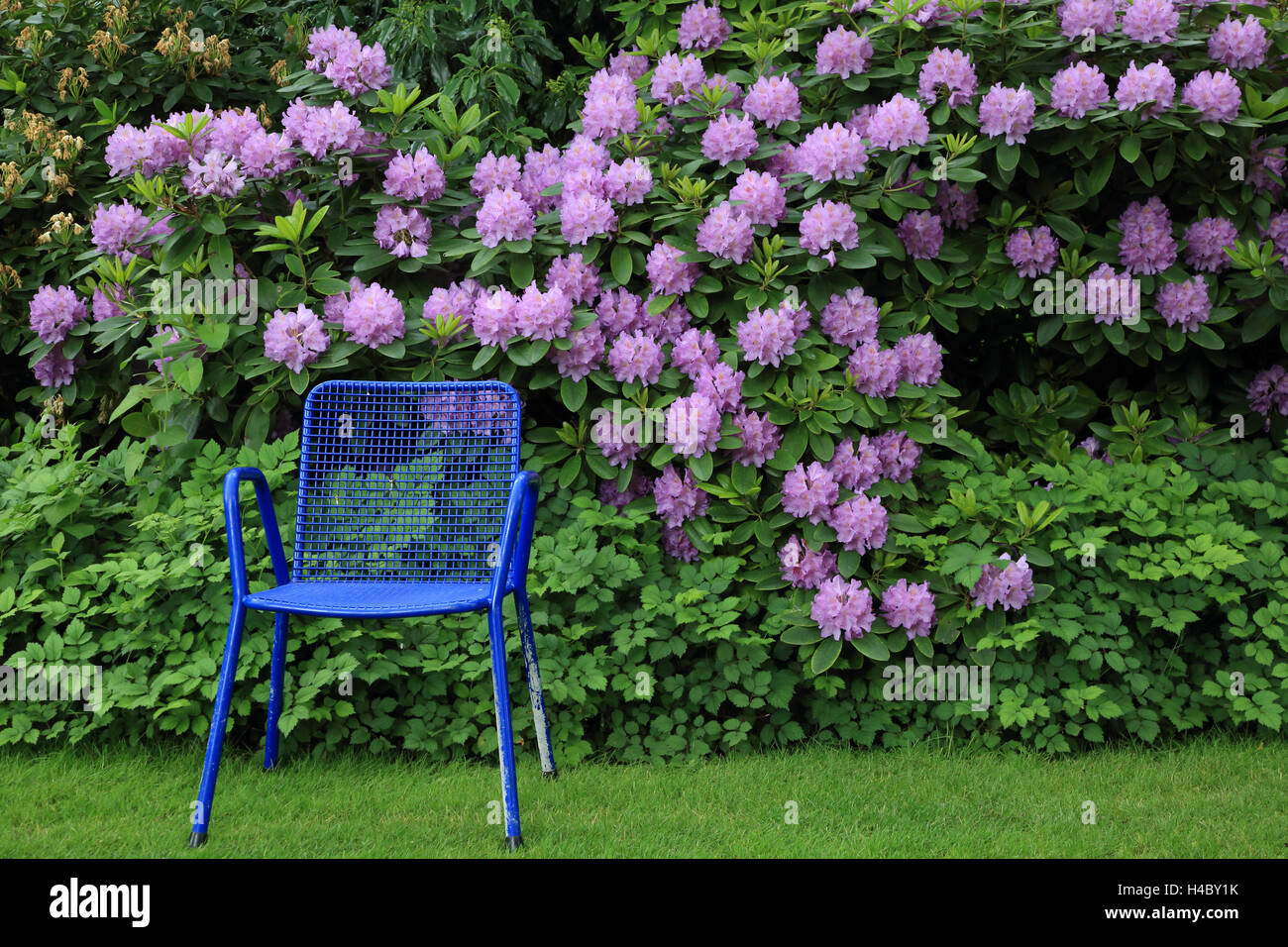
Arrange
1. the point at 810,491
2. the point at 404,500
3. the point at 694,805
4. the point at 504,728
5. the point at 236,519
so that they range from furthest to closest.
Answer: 1. the point at 810,491
2. the point at 404,500
3. the point at 694,805
4. the point at 236,519
5. the point at 504,728

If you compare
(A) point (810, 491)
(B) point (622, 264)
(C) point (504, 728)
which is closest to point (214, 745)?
(C) point (504, 728)

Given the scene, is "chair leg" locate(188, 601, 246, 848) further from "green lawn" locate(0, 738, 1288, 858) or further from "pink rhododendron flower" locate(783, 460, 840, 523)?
"pink rhododendron flower" locate(783, 460, 840, 523)

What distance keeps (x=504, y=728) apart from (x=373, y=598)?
0.45 m

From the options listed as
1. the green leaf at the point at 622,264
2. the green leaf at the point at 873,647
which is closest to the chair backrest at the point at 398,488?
the green leaf at the point at 622,264

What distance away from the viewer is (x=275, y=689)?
2953mm

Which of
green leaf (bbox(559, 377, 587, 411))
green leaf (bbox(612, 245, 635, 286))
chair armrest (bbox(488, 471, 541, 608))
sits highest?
green leaf (bbox(612, 245, 635, 286))

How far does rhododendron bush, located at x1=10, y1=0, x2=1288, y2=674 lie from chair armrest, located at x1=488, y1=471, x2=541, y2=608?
2.35 feet

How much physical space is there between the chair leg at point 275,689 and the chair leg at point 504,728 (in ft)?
2.32

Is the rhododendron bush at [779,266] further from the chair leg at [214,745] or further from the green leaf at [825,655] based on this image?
the chair leg at [214,745]

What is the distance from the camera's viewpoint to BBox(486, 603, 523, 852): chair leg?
2475 mm

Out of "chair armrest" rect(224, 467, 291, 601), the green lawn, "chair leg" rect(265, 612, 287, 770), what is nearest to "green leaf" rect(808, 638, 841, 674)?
the green lawn

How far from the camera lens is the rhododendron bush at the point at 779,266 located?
3424mm

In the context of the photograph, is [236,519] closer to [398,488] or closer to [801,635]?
[398,488]

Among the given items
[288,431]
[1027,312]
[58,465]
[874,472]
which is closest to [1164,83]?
[1027,312]
